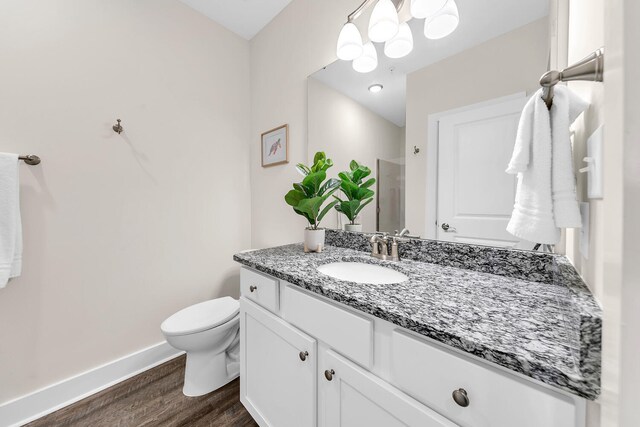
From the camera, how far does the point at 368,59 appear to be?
1326 mm

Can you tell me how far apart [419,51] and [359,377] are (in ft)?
4.32

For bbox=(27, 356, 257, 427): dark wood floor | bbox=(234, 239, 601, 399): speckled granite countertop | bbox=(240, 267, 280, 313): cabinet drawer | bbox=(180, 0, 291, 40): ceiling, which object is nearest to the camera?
bbox=(234, 239, 601, 399): speckled granite countertop

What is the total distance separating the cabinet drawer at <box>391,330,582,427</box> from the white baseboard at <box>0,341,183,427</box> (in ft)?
5.69

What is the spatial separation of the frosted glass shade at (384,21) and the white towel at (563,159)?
0.83 meters

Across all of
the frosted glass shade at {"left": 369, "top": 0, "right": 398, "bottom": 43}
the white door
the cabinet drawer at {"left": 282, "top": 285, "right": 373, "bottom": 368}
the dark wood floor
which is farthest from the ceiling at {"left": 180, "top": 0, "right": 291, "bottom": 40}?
the dark wood floor

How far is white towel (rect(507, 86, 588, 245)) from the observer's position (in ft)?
1.84

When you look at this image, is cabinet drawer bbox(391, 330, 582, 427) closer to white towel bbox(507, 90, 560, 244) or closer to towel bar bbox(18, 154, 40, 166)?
white towel bbox(507, 90, 560, 244)

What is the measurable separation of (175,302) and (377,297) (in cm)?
165

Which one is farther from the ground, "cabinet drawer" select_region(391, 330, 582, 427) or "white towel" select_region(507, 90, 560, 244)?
"white towel" select_region(507, 90, 560, 244)

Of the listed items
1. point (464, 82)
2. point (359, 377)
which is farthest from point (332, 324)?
point (464, 82)

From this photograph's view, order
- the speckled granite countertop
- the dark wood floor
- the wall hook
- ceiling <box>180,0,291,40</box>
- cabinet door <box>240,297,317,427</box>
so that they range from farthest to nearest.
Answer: ceiling <box>180,0,291,40</box>, the wall hook, the dark wood floor, cabinet door <box>240,297,317,427</box>, the speckled granite countertop

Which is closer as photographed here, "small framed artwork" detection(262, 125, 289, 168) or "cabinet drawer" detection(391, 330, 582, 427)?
"cabinet drawer" detection(391, 330, 582, 427)

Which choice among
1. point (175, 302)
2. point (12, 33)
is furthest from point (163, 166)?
point (175, 302)

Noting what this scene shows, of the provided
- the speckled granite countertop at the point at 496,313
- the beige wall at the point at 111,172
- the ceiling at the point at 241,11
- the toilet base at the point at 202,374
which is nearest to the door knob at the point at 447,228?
the speckled granite countertop at the point at 496,313
